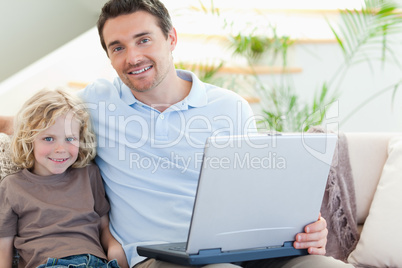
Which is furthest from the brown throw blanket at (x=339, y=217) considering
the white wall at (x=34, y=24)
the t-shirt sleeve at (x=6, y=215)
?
the white wall at (x=34, y=24)

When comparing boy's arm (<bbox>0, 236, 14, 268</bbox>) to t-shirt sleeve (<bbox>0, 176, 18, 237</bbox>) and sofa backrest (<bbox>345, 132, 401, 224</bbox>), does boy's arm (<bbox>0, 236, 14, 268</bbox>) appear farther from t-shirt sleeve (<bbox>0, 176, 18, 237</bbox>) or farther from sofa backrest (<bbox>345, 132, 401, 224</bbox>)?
sofa backrest (<bbox>345, 132, 401, 224</bbox>)

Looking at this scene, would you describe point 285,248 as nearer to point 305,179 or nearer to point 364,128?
point 305,179

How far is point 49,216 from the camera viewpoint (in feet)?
4.96

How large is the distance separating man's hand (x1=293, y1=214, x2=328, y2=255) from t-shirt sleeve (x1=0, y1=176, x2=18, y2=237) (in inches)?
33.1

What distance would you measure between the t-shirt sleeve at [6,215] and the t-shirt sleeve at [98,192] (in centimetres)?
25

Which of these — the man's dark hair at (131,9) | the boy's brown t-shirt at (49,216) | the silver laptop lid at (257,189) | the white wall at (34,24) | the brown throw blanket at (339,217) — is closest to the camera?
the silver laptop lid at (257,189)

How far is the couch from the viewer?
1765mm

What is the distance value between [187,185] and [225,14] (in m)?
1.88

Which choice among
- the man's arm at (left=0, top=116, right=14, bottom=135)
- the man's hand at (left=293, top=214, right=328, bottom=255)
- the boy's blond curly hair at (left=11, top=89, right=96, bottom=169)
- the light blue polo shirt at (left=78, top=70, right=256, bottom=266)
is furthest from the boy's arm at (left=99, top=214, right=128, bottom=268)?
the man's hand at (left=293, top=214, right=328, bottom=255)

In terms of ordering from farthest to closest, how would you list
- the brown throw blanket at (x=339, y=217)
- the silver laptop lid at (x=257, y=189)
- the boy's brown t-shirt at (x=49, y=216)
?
the brown throw blanket at (x=339, y=217) < the boy's brown t-shirt at (x=49, y=216) < the silver laptop lid at (x=257, y=189)

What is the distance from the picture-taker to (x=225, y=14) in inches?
128

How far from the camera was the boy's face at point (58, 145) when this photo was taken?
1.54 m

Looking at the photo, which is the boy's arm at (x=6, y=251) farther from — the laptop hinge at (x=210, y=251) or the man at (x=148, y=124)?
the laptop hinge at (x=210, y=251)

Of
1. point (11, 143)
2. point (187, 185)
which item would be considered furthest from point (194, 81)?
point (11, 143)
